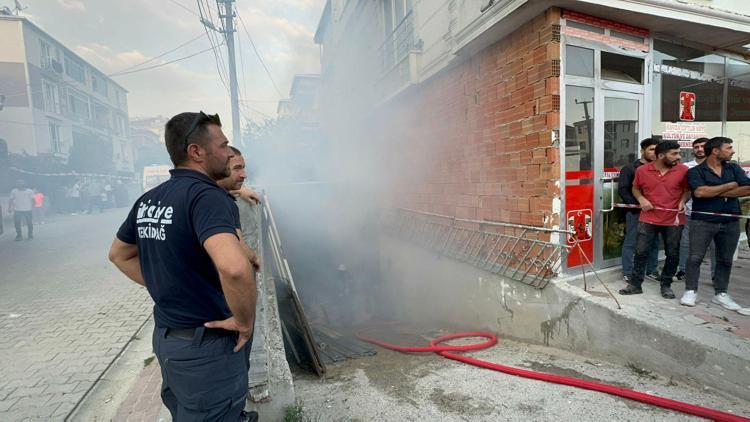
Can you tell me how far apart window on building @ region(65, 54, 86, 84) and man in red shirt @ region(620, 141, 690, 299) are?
38920 mm

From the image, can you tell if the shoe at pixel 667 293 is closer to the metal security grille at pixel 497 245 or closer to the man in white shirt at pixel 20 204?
the metal security grille at pixel 497 245

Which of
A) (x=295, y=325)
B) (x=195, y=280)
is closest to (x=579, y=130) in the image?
(x=295, y=325)

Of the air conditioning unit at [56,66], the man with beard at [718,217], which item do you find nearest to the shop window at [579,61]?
the man with beard at [718,217]

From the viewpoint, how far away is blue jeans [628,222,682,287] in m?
3.92

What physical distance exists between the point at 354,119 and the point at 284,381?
997 centimetres

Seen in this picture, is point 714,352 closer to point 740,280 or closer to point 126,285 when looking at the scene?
point 740,280

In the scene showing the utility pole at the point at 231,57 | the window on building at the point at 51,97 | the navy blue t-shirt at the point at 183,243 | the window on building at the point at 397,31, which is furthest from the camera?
the window on building at the point at 51,97

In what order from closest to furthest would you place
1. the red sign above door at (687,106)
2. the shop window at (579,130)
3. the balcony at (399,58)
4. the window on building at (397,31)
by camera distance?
the shop window at (579,130), the red sign above door at (687,106), the balcony at (399,58), the window on building at (397,31)

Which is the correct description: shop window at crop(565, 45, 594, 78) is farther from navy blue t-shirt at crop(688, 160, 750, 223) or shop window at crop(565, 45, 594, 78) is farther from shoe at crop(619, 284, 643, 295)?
shoe at crop(619, 284, 643, 295)

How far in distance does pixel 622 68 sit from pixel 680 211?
1772mm

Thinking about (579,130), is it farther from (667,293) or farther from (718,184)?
(667,293)

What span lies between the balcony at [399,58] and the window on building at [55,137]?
2719cm

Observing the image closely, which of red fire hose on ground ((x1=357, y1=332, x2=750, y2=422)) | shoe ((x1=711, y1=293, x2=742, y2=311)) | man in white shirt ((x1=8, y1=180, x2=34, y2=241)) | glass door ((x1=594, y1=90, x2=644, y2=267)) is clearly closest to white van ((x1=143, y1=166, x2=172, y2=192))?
man in white shirt ((x1=8, y1=180, x2=34, y2=241))

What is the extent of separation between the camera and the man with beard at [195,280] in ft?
5.01
